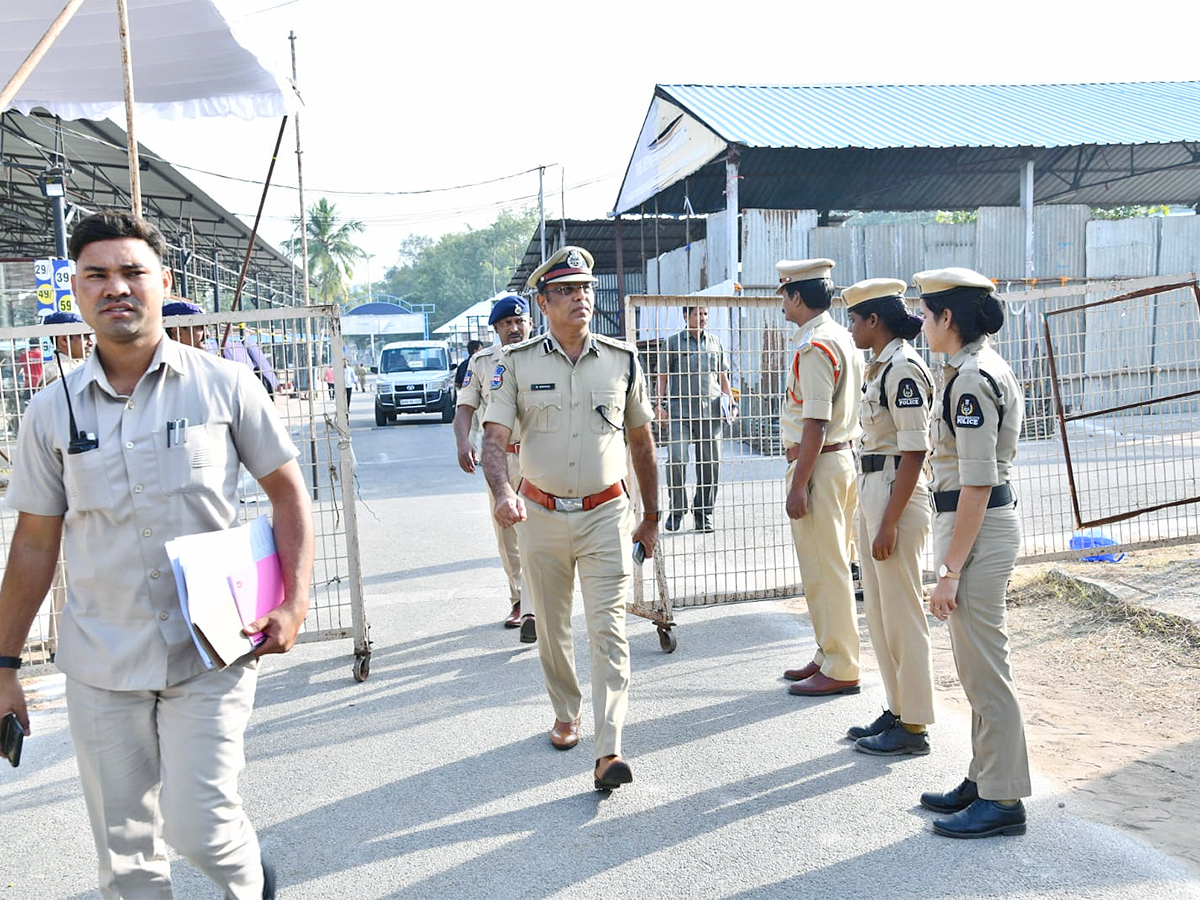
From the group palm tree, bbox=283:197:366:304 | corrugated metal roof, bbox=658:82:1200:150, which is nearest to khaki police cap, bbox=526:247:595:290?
Result: corrugated metal roof, bbox=658:82:1200:150

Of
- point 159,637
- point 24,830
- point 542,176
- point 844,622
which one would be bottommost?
point 24,830

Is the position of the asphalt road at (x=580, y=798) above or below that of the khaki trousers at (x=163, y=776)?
below

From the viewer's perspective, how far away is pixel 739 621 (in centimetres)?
646

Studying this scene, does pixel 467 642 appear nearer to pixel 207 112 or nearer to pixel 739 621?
pixel 739 621

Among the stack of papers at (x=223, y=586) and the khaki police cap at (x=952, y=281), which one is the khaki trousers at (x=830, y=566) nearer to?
the khaki police cap at (x=952, y=281)

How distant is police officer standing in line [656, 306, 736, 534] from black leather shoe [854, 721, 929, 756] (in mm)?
2173

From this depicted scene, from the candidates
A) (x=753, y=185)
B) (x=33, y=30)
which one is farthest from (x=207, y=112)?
(x=753, y=185)

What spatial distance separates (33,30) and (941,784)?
24.4 feet

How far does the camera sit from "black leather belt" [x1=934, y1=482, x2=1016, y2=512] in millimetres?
3559

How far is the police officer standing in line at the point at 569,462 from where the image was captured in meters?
4.20

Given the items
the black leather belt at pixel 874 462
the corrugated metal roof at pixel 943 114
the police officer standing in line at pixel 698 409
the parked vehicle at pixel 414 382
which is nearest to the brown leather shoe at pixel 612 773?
the black leather belt at pixel 874 462

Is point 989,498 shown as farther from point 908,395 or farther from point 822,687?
point 822,687

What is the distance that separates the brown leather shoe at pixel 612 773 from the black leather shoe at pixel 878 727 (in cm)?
117

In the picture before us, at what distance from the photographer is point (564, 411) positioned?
429 cm
